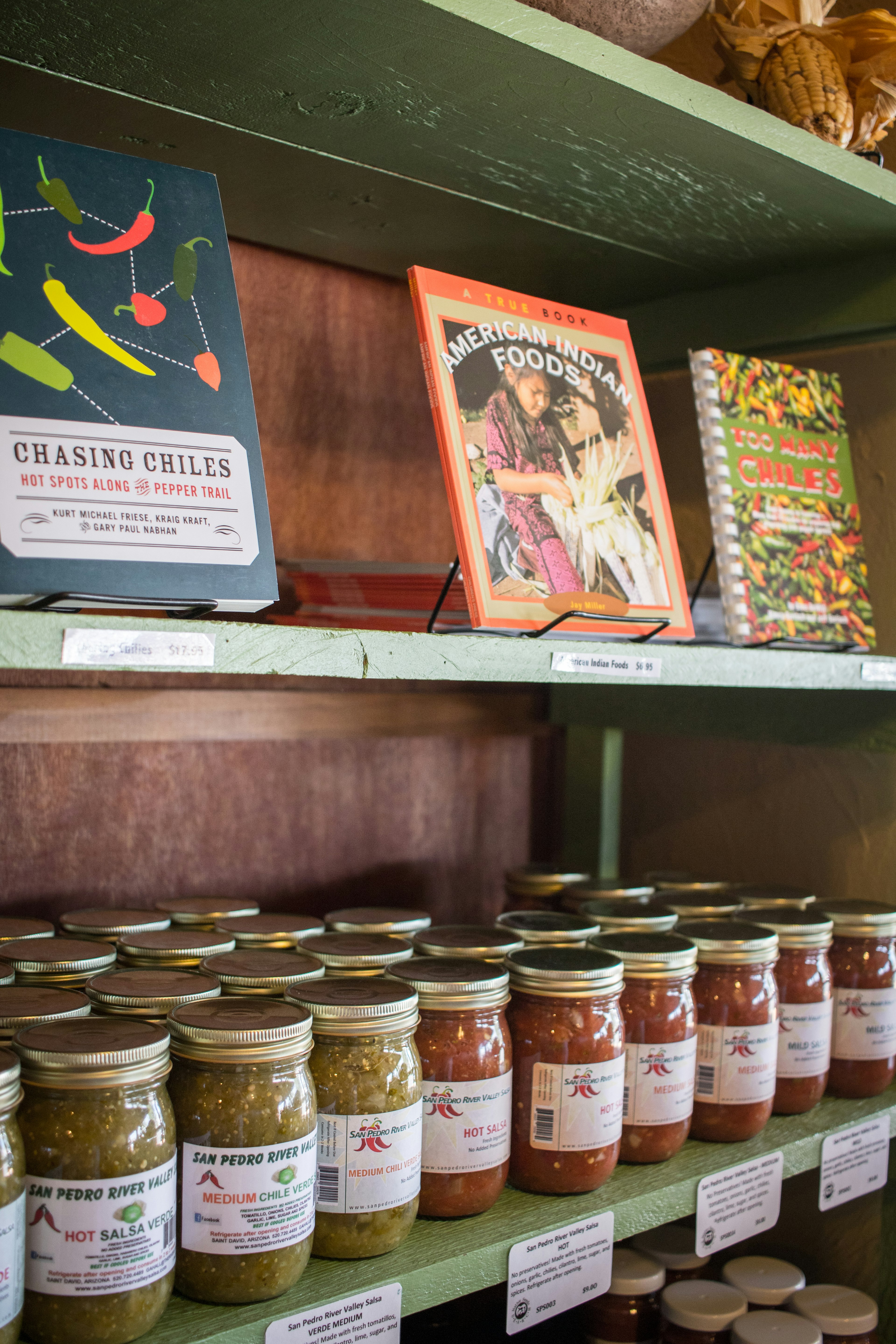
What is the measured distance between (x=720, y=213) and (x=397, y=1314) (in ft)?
3.78

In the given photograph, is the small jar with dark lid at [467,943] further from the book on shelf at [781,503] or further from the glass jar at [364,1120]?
the book on shelf at [781,503]

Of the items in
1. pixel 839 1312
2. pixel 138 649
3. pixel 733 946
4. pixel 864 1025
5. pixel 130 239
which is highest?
pixel 130 239

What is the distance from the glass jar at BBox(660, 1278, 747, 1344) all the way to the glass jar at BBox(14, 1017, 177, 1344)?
2.57 ft

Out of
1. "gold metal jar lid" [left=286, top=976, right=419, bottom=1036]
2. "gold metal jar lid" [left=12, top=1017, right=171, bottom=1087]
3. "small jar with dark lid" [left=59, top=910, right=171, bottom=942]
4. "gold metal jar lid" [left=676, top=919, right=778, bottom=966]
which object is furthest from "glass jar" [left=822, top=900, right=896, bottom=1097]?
"gold metal jar lid" [left=12, top=1017, right=171, bottom=1087]

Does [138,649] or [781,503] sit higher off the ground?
[781,503]

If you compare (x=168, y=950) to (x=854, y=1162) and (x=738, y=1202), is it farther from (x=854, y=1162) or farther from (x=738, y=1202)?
(x=854, y=1162)

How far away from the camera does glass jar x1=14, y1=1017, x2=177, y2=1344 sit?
748mm

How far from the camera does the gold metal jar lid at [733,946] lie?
1240 millimetres

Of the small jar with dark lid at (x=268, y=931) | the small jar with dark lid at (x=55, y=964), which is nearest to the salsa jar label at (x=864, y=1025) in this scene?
the small jar with dark lid at (x=268, y=931)

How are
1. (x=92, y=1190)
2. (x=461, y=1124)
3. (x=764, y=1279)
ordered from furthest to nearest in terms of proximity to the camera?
1. (x=764, y=1279)
2. (x=461, y=1124)
3. (x=92, y=1190)

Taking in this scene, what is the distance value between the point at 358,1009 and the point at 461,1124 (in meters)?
0.16

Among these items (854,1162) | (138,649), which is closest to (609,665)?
(138,649)

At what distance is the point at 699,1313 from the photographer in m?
1.33

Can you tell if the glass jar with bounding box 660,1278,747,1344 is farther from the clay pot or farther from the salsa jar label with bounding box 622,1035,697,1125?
the clay pot
